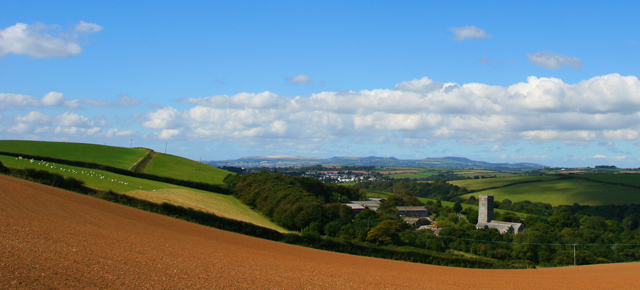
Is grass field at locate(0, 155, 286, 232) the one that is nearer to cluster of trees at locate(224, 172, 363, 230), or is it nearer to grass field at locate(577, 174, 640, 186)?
cluster of trees at locate(224, 172, 363, 230)

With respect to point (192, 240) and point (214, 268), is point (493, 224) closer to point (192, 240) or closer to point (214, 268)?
point (192, 240)

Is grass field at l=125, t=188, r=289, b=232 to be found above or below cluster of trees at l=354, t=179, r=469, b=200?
above

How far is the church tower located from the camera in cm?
7800

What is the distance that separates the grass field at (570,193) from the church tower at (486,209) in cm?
4030

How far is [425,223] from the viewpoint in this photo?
79.3 meters

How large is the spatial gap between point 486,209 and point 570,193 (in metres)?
51.4

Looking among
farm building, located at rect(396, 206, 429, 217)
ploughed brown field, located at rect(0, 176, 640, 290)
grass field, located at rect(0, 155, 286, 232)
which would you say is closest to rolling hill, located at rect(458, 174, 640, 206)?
farm building, located at rect(396, 206, 429, 217)

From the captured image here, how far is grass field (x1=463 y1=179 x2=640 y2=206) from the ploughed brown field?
300 ft

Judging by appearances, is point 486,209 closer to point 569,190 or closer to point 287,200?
point 287,200

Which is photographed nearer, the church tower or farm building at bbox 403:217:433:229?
farm building at bbox 403:217:433:229

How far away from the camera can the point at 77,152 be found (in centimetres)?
7994

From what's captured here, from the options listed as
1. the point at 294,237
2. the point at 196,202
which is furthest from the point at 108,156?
the point at 294,237

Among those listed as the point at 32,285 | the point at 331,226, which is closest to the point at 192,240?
the point at 32,285

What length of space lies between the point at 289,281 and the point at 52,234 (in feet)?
31.4
